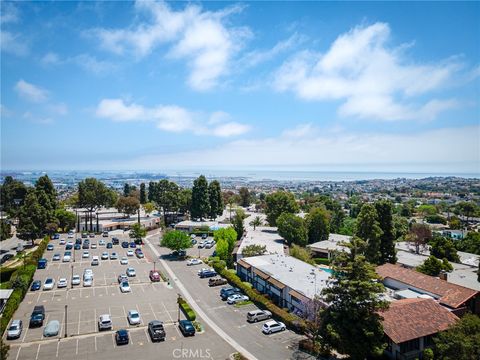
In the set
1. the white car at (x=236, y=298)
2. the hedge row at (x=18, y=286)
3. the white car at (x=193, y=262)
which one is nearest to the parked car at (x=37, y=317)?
the hedge row at (x=18, y=286)

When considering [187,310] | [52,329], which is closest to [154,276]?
[187,310]

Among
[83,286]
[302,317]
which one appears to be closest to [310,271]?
[302,317]

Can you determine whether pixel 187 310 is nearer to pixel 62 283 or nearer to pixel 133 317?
pixel 133 317

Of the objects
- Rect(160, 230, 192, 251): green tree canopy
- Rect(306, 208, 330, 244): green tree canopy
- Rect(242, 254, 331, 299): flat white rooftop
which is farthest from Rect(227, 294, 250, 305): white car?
Rect(306, 208, 330, 244): green tree canopy

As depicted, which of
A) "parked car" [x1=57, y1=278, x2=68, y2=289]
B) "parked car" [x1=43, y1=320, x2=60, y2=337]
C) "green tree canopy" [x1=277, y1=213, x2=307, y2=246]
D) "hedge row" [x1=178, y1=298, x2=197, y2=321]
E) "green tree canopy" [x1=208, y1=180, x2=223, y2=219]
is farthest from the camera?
"green tree canopy" [x1=208, y1=180, x2=223, y2=219]

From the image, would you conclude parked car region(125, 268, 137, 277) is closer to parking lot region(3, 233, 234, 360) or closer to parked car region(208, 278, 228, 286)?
parking lot region(3, 233, 234, 360)

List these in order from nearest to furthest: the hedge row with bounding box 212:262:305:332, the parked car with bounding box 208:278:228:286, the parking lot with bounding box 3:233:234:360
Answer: the parking lot with bounding box 3:233:234:360 < the hedge row with bounding box 212:262:305:332 < the parked car with bounding box 208:278:228:286
